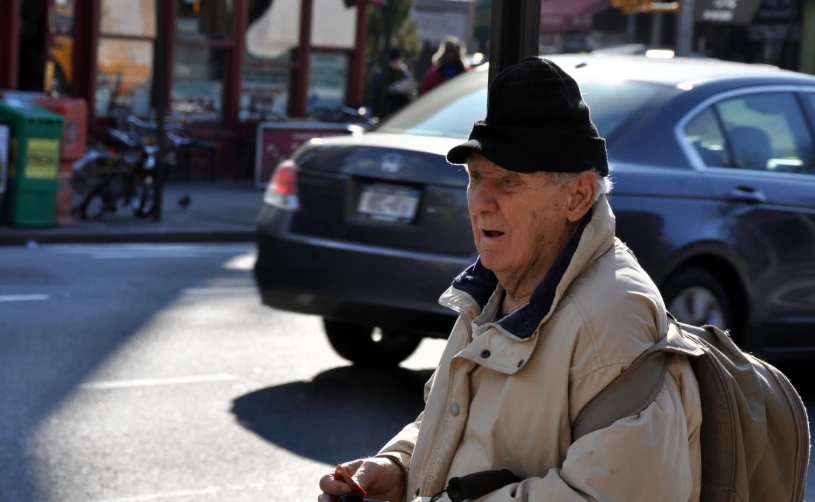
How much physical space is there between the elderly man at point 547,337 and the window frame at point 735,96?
4.28 m

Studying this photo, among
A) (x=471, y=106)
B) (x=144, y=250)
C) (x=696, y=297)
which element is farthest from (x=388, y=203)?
(x=144, y=250)

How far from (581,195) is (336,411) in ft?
14.2

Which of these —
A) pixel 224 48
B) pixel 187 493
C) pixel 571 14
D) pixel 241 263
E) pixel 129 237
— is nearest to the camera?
pixel 187 493

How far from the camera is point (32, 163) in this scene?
557 inches

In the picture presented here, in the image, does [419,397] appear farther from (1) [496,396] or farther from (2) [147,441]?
(1) [496,396]

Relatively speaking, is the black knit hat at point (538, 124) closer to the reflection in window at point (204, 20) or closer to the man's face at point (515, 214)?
the man's face at point (515, 214)

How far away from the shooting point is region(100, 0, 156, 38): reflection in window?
19.6m

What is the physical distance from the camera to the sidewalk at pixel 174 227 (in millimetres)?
13992

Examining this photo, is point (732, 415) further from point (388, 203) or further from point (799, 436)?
point (388, 203)

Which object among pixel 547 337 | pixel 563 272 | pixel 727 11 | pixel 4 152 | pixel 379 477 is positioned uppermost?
pixel 727 11

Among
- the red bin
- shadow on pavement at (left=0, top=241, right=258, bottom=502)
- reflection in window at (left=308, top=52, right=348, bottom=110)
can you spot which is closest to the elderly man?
shadow on pavement at (left=0, top=241, right=258, bottom=502)

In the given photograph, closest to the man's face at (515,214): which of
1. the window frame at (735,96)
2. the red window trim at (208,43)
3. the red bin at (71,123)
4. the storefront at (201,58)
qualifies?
the window frame at (735,96)

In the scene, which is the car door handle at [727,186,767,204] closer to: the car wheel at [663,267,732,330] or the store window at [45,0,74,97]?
the car wheel at [663,267,732,330]

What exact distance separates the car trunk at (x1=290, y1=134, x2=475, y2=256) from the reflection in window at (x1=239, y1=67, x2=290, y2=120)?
1461cm
